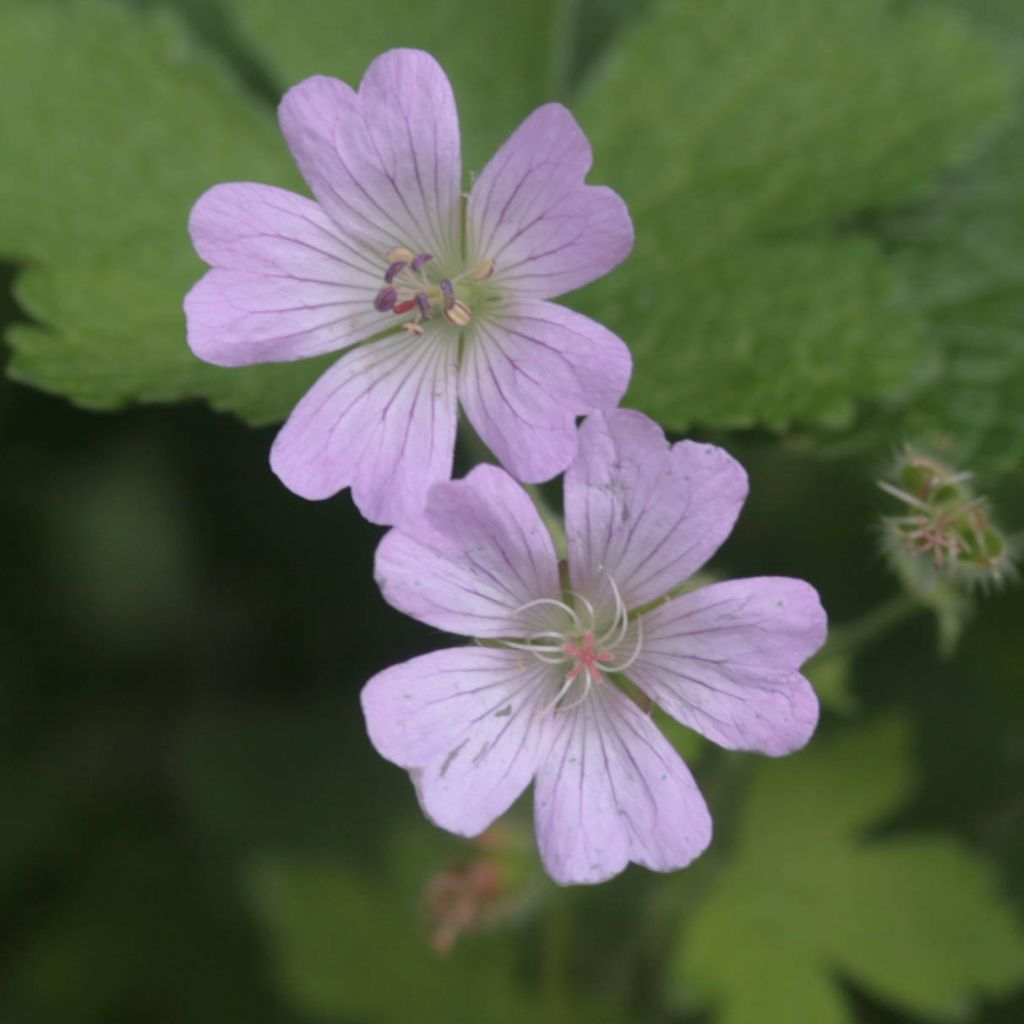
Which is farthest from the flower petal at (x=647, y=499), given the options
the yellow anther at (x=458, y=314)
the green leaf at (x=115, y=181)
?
the green leaf at (x=115, y=181)

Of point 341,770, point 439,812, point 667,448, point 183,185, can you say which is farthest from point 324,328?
point 341,770

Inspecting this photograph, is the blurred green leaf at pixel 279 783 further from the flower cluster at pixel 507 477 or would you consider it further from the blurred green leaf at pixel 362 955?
the flower cluster at pixel 507 477

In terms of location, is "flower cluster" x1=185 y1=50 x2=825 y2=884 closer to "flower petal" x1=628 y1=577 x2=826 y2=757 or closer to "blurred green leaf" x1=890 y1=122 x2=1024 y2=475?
"flower petal" x1=628 y1=577 x2=826 y2=757

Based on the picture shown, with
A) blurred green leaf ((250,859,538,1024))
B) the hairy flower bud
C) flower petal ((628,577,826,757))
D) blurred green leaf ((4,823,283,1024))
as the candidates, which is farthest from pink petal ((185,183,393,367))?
blurred green leaf ((4,823,283,1024))

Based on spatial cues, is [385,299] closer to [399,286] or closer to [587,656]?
[399,286]

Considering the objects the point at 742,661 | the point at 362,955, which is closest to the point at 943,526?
the point at 742,661

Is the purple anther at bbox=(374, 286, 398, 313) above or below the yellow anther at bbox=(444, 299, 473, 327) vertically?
above

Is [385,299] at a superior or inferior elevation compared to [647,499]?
superior
